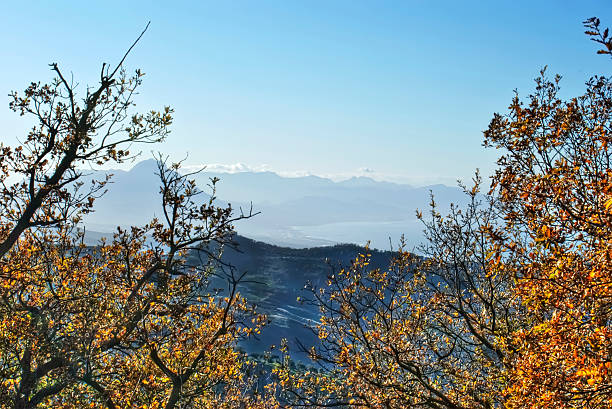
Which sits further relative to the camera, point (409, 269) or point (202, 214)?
point (409, 269)

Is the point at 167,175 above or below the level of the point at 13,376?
above

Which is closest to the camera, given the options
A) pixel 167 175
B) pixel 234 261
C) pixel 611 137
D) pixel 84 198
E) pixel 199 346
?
pixel 611 137

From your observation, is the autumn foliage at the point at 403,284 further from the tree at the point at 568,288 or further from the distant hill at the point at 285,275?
the distant hill at the point at 285,275

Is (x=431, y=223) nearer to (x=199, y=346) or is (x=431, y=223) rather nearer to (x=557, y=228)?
(x=557, y=228)

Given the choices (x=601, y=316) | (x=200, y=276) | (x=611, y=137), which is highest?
(x=611, y=137)

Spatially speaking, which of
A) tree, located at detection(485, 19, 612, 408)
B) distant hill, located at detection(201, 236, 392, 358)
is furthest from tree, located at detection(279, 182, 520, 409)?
distant hill, located at detection(201, 236, 392, 358)

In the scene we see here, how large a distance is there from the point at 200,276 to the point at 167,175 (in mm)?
5092

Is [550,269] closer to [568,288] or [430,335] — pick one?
[568,288]

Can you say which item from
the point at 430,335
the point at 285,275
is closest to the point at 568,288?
the point at 430,335

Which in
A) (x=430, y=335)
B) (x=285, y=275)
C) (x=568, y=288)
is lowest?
(x=285, y=275)

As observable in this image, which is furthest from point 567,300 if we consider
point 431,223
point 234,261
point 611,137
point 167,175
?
point 234,261

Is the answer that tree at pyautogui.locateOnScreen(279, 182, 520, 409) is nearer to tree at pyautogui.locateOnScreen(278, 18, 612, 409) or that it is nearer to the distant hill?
tree at pyautogui.locateOnScreen(278, 18, 612, 409)

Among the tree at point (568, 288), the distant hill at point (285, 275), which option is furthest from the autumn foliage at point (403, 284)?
the distant hill at point (285, 275)

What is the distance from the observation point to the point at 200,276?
1605cm
